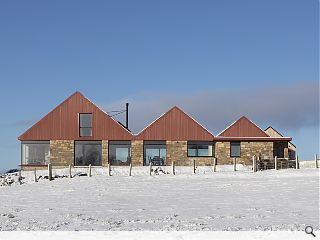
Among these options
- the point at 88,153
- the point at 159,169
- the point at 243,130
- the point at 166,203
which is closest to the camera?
the point at 166,203

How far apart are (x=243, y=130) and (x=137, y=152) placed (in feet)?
35.9

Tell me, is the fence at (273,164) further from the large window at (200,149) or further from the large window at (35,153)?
the large window at (35,153)

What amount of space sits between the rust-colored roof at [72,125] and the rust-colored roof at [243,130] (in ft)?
32.2

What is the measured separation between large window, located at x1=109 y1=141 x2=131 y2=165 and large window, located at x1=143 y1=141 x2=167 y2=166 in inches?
67.8

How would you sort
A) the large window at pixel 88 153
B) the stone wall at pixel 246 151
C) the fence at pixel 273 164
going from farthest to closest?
1. the stone wall at pixel 246 151
2. the large window at pixel 88 153
3. the fence at pixel 273 164

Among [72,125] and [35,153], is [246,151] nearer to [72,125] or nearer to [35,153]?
[72,125]

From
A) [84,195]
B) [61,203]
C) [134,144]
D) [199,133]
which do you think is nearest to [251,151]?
[199,133]

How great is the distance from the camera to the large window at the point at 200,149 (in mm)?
57031

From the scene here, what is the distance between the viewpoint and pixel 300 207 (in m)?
24.3

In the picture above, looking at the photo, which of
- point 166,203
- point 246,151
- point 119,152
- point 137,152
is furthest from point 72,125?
point 166,203

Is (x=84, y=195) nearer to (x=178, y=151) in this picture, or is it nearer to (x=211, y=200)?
(x=211, y=200)

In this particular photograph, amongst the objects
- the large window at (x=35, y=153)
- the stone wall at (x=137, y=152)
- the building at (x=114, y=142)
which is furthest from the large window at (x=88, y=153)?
the stone wall at (x=137, y=152)

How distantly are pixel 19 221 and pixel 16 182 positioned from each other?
25958 mm

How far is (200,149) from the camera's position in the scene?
57.2 m
